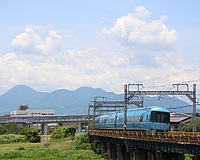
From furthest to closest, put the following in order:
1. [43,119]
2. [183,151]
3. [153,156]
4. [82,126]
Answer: [82,126]
[43,119]
[153,156]
[183,151]

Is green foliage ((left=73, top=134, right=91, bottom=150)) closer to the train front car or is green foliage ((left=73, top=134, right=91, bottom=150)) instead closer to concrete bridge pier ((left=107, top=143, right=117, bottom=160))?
concrete bridge pier ((left=107, top=143, right=117, bottom=160))

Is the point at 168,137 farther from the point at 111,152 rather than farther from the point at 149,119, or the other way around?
the point at 111,152

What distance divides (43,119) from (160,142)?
102m

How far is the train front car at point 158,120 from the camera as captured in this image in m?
48.9

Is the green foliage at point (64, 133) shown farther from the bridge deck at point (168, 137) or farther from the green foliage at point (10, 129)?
the bridge deck at point (168, 137)

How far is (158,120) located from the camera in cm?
4934

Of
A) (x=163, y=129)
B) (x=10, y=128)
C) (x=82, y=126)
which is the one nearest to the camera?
(x=163, y=129)

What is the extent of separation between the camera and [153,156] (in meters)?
46.5

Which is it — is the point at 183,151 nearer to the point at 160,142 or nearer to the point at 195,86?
the point at 160,142

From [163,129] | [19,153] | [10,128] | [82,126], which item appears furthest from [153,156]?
[82,126]

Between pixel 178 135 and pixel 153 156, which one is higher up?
pixel 178 135

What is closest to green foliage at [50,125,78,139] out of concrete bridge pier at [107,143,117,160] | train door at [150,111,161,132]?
concrete bridge pier at [107,143,117,160]

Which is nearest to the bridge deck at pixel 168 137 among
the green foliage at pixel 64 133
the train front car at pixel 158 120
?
the train front car at pixel 158 120

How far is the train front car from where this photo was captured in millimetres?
48938
